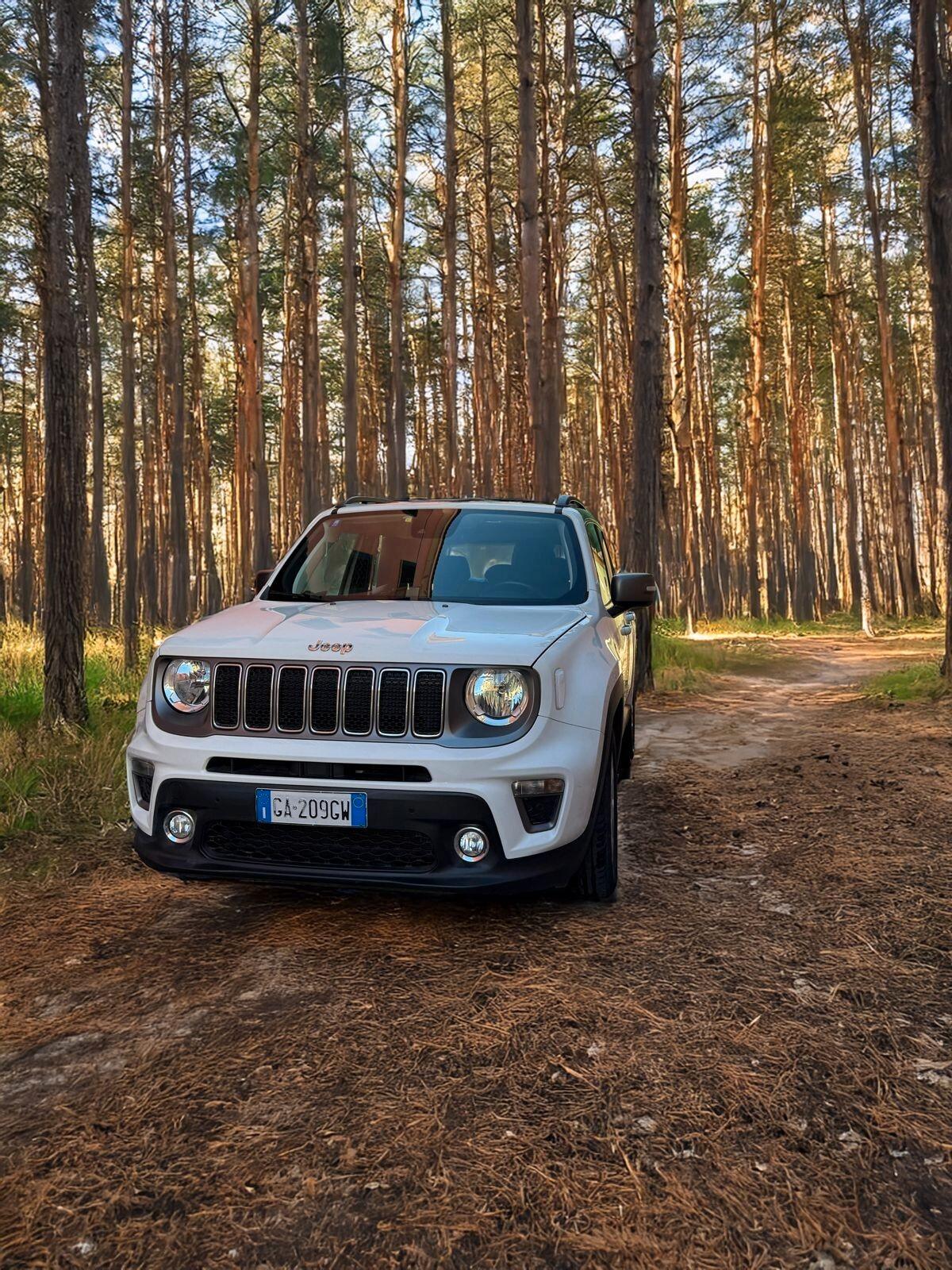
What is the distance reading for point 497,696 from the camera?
10.7ft

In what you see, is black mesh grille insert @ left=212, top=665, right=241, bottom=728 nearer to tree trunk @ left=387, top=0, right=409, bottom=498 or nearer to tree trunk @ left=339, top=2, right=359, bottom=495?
tree trunk @ left=339, top=2, right=359, bottom=495

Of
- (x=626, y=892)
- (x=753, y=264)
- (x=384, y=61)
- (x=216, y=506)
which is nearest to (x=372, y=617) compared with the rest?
(x=626, y=892)

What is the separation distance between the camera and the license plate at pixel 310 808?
3.11m

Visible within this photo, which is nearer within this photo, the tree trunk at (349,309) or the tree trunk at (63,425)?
the tree trunk at (63,425)

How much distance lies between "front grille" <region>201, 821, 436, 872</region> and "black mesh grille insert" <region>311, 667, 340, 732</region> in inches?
15.2

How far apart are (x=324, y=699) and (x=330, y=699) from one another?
2cm

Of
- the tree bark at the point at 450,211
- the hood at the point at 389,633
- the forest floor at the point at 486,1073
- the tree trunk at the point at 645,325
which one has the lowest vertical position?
the forest floor at the point at 486,1073

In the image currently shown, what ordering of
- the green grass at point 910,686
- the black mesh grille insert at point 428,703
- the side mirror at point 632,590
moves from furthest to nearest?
the green grass at point 910,686 → the side mirror at point 632,590 → the black mesh grille insert at point 428,703

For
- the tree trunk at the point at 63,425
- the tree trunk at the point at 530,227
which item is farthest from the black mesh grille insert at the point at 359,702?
the tree trunk at the point at 530,227

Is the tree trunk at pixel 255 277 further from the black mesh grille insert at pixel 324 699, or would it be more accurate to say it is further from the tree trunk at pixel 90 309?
the black mesh grille insert at pixel 324 699

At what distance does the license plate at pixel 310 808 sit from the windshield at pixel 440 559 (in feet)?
4.51

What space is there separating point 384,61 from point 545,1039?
22.5 metres

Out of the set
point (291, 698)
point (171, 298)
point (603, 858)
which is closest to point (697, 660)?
point (603, 858)

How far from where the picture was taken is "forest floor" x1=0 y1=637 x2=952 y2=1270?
1.88 meters
